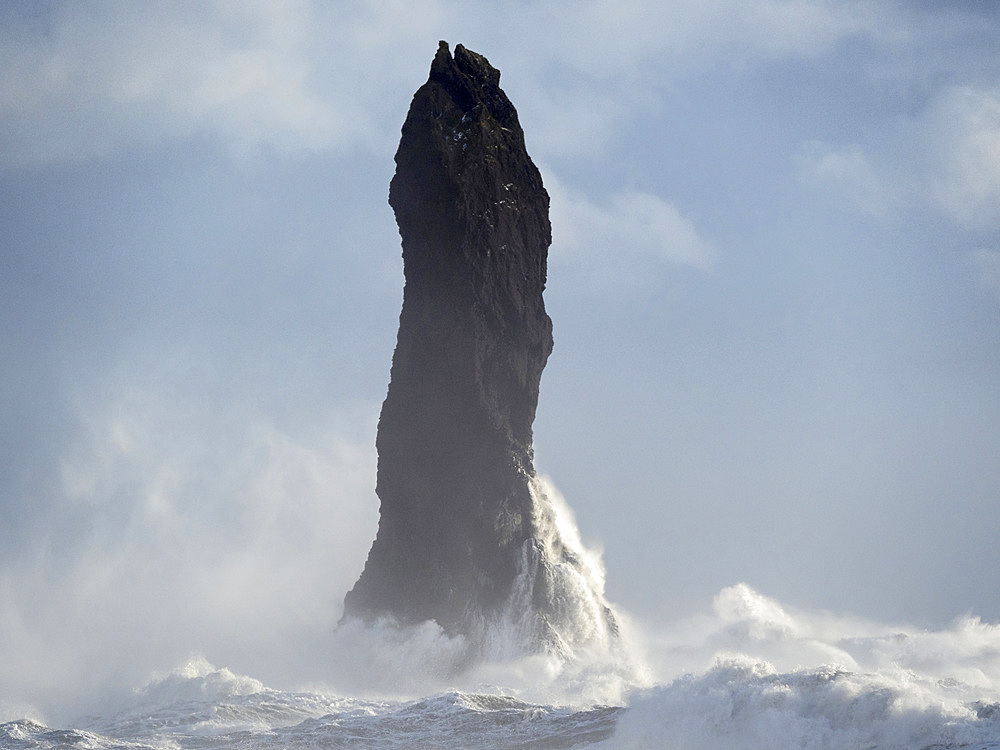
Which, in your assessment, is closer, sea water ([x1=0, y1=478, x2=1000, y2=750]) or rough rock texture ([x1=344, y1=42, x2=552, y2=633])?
sea water ([x1=0, y1=478, x2=1000, y2=750])

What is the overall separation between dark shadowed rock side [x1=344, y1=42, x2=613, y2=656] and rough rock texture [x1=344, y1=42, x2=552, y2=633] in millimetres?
90

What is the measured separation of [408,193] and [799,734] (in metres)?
47.0

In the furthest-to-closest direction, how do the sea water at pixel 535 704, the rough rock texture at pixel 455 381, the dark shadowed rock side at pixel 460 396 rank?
the rough rock texture at pixel 455 381, the dark shadowed rock side at pixel 460 396, the sea water at pixel 535 704

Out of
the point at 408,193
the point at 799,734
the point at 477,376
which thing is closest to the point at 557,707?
the point at 799,734

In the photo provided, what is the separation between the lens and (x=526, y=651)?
6850 centimetres

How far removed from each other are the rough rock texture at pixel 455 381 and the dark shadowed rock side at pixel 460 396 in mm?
90

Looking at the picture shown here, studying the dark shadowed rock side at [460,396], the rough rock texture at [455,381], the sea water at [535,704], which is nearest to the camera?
the sea water at [535,704]

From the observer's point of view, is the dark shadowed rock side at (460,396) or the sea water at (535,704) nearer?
the sea water at (535,704)

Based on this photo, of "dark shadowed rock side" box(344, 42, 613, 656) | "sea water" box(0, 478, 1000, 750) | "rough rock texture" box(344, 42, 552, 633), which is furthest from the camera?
"rough rock texture" box(344, 42, 552, 633)

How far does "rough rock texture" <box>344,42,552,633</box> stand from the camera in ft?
234

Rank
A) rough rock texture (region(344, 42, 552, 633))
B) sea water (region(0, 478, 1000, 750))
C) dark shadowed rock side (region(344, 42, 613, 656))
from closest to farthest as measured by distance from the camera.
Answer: sea water (region(0, 478, 1000, 750)), dark shadowed rock side (region(344, 42, 613, 656)), rough rock texture (region(344, 42, 552, 633))

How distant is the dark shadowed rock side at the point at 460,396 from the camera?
71000 millimetres

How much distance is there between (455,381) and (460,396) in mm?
1025

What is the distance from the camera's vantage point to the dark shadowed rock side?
71.0 m
